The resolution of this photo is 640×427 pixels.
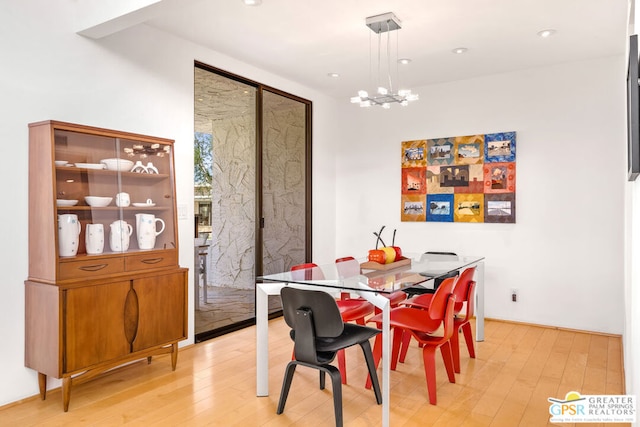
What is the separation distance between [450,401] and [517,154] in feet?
9.61

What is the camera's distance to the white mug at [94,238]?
297 centimetres

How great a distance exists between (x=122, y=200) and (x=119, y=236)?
261 mm

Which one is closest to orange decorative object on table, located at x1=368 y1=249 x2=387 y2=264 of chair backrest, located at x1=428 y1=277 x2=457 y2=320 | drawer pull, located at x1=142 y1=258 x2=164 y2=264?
chair backrest, located at x1=428 y1=277 x2=457 y2=320

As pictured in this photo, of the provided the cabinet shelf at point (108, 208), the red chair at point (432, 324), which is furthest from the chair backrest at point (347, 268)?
the cabinet shelf at point (108, 208)

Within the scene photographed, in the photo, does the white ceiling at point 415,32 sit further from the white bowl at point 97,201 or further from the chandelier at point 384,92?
the white bowl at point 97,201

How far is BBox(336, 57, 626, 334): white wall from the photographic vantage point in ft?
14.2

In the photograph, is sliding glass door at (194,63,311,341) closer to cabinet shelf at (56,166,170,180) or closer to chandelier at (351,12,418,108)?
cabinet shelf at (56,166,170,180)

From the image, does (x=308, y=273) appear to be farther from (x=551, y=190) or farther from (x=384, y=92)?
(x=551, y=190)

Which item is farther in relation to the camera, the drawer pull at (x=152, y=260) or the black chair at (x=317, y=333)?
the drawer pull at (x=152, y=260)

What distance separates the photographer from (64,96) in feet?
10.2

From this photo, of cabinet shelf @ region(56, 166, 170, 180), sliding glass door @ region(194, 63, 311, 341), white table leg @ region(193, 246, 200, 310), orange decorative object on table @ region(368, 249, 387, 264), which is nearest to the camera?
cabinet shelf @ region(56, 166, 170, 180)

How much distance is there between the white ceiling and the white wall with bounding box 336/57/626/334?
0.28 m

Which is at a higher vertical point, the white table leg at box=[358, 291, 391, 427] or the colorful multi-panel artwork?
the colorful multi-panel artwork

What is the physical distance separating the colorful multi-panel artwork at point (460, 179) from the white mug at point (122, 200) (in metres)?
3.28
